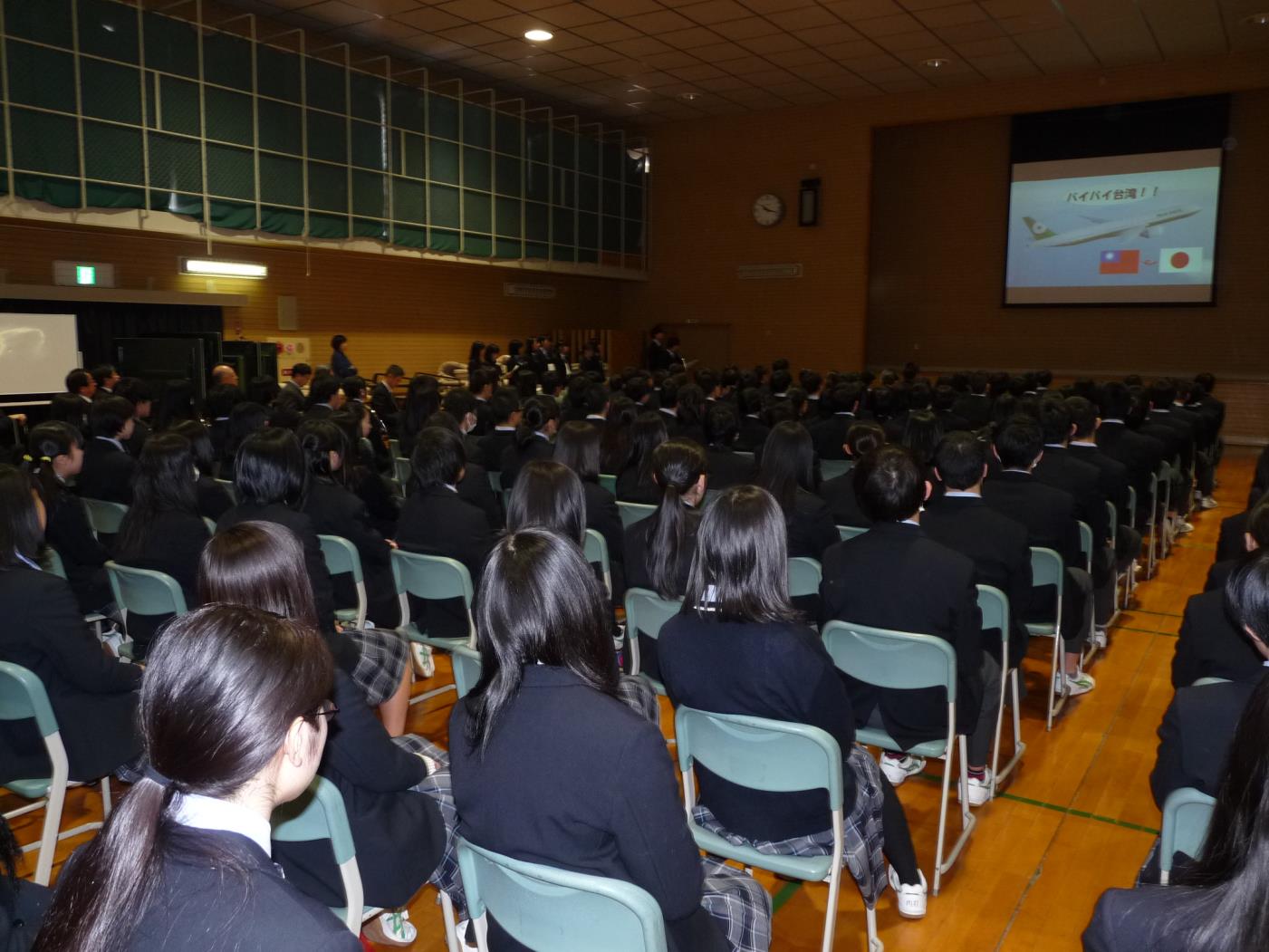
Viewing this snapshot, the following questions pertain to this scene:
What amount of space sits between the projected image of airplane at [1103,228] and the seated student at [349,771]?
14.8 meters

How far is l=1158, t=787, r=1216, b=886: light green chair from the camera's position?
182 centimetres

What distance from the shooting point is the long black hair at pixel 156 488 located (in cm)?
362

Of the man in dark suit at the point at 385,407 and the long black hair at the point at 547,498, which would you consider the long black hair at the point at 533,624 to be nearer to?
the long black hair at the point at 547,498

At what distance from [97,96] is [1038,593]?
34.4 feet

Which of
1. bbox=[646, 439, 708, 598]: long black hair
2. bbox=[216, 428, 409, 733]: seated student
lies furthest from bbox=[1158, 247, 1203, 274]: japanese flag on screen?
bbox=[216, 428, 409, 733]: seated student

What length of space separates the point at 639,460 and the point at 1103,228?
11.8m

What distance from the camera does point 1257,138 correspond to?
42.9ft

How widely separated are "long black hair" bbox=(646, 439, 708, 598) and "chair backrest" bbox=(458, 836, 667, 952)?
5.25 feet

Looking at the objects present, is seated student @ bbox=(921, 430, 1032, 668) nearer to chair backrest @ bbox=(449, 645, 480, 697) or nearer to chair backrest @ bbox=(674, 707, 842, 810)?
chair backrest @ bbox=(674, 707, 842, 810)

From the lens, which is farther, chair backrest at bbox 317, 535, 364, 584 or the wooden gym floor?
chair backrest at bbox 317, 535, 364, 584

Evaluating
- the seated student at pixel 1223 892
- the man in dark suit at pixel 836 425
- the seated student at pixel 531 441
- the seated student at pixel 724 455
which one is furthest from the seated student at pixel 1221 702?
the man in dark suit at pixel 836 425

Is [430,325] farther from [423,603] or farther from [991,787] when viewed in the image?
[991,787]

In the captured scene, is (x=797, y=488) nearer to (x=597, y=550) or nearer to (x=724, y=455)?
(x=597, y=550)

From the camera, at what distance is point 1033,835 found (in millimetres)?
3260
